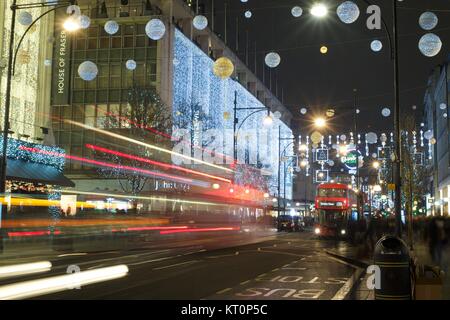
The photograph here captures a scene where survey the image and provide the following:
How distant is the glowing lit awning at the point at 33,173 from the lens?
3494cm

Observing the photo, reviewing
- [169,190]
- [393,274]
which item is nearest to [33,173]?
[169,190]

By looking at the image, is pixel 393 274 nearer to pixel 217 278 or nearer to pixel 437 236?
pixel 217 278

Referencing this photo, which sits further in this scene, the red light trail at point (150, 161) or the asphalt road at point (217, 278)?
the red light trail at point (150, 161)

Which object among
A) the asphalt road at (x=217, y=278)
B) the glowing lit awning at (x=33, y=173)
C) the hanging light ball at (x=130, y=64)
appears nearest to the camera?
the asphalt road at (x=217, y=278)

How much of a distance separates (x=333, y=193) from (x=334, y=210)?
1.23 metres

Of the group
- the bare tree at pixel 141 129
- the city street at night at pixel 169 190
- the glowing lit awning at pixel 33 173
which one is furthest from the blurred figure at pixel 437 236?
the bare tree at pixel 141 129

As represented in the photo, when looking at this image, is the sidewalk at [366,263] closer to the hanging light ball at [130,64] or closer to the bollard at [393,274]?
the bollard at [393,274]

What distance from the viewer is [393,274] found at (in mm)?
9805

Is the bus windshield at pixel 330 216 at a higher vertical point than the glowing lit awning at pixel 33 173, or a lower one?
lower

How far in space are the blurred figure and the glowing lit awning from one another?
2398 centimetres

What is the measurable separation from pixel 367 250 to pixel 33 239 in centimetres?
1561

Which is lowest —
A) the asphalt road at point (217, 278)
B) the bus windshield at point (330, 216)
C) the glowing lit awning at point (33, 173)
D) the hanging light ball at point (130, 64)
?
the asphalt road at point (217, 278)

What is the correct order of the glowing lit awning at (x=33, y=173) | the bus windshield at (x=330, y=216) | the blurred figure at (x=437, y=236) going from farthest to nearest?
the bus windshield at (x=330, y=216) → the glowing lit awning at (x=33, y=173) → the blurred figure at (x=437, y=236)
